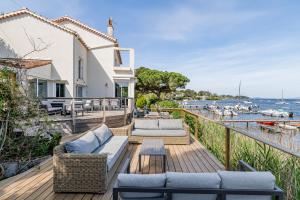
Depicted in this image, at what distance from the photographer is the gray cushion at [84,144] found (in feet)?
14.2

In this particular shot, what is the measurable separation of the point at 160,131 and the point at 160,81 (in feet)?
83.7

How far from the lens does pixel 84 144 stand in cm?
464

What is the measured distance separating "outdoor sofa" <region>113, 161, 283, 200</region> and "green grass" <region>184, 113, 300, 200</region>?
0.78 meters

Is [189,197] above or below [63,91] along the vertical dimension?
below

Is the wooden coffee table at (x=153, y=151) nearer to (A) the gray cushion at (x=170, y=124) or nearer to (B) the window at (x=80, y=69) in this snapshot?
(A) the gray cushion at (x=170, y=124)

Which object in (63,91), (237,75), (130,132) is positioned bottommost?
(130,132)

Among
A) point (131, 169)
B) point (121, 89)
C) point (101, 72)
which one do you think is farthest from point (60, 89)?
point (131, 169)

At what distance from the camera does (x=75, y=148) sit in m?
4.34

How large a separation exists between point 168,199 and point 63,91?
13631 mm

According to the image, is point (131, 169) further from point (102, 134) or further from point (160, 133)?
point (160, 133)

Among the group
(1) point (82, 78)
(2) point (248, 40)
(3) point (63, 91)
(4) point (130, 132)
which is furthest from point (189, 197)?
(2) point (248, 40)

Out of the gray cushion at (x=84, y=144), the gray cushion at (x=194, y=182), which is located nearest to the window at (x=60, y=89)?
the gray cushion at (x=84, y=144)

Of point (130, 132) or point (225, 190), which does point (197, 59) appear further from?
point (225, 190)

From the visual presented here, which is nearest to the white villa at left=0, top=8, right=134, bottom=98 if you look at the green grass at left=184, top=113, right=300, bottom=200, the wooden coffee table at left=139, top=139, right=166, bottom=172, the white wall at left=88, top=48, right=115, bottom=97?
the white wall at left=88, top=48, right=115, bottom=97
